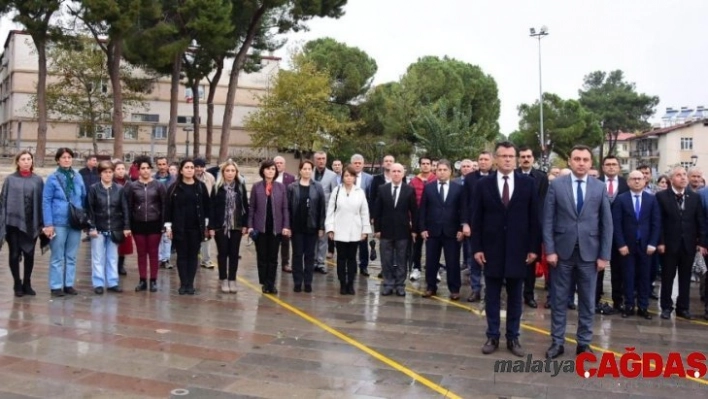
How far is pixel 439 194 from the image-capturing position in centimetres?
801

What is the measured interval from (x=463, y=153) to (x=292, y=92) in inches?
420

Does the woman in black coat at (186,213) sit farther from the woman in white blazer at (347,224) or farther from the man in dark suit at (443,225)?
the man in dark suit at (443,225)

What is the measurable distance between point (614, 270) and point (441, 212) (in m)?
2.29

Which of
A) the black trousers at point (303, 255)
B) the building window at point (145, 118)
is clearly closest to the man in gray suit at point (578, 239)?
the black trousers at point (303, 255)

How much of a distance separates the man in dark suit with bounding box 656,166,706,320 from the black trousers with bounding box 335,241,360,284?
3.89 metres

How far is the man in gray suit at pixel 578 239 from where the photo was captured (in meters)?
5.30

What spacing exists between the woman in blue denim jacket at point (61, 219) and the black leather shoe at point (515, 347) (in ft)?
17.9

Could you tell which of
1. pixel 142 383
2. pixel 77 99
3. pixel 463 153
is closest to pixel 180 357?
pixel 142 383

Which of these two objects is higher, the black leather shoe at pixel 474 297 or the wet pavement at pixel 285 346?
the black leather shoe at pixel 474 297

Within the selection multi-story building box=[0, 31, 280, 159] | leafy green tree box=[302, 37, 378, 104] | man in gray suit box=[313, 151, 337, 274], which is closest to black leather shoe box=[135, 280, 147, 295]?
man in gray suit box=[313, 151, 337, 274]

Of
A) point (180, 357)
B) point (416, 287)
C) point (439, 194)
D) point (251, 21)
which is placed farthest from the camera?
point (251, 21)

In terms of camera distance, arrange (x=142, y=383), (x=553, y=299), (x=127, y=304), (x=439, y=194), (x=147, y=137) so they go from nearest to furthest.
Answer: (x=142, y=383), (x=553, y=299), (x=127, y=304), (x=439, y=194), (x=147, y=137)

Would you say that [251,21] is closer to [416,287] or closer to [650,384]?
[416,287]

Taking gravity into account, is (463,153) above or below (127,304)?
above
